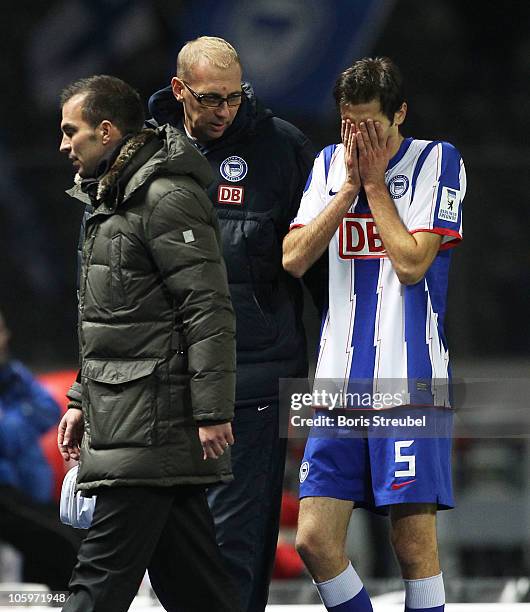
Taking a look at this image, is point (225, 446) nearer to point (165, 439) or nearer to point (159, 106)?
point (165, 439)

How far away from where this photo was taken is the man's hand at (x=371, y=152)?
3.71 meters

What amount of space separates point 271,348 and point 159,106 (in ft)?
2.43

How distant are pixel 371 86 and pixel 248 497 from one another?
3.86 ft

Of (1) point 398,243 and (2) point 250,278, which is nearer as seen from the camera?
(1) point 398,243

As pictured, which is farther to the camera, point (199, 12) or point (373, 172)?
point (199, 12)

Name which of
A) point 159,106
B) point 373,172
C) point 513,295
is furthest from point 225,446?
point 513,295

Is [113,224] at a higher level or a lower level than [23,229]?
lower

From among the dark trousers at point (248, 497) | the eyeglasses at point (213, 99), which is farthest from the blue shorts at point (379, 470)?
the eyeglasses at point (213, 99)

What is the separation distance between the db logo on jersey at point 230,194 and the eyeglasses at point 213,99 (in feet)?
0.78

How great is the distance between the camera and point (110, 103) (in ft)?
11.6

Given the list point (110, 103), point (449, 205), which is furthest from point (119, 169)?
point (449, 205)

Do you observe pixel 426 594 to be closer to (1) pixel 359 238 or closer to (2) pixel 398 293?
(2) pixel 398 293

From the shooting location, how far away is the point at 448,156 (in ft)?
12.4

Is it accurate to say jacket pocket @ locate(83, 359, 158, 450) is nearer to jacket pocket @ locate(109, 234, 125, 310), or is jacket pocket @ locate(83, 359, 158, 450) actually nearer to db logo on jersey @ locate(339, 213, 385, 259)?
jacket pocket @ locate(109, 234, 125, 310)
